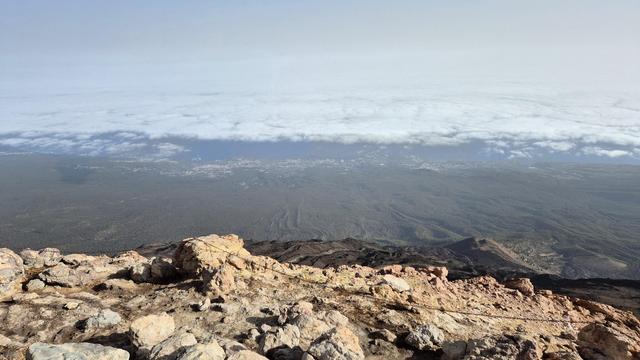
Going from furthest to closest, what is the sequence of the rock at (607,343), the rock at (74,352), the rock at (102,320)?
the rock at (102,320) < the rock at (607,343) < the rock at (74,352)

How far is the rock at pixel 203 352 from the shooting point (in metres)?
9.52

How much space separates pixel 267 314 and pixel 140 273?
5384 mm

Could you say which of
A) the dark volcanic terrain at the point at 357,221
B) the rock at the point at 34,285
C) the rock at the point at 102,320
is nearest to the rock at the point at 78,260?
the rock at the point at 34,285

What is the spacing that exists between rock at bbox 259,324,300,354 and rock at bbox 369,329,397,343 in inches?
83.1

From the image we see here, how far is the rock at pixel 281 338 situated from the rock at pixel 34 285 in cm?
824

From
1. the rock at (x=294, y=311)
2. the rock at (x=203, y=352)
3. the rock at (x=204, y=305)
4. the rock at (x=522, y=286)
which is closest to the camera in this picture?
the rock at (x=203, y=352)

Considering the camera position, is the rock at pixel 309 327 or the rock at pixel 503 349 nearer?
the rock at pixel 503 349

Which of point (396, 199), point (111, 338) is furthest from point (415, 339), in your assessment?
point (396, 199)

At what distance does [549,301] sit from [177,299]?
13351mm

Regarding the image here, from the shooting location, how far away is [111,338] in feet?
40.0

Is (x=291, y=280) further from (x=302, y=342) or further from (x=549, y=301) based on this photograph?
(x=549, y=301)

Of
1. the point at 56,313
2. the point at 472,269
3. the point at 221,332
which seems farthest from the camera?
the point at 472,269

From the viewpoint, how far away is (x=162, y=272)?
16.8 meters

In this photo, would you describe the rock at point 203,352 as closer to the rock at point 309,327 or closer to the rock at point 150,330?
the rock at point 150,330
